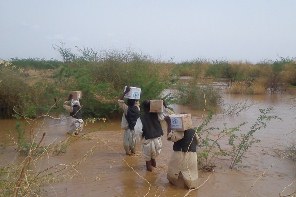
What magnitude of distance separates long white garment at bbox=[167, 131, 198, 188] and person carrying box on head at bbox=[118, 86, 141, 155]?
1990mm

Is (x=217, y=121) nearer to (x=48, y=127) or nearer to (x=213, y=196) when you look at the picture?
(x=48, y=127)

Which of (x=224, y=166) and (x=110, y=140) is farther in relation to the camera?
(x=110, y=140)

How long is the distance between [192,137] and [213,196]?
96 cm

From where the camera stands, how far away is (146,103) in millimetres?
7508

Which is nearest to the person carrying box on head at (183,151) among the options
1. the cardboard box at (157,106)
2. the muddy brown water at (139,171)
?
the muddy brown water at (139,171)

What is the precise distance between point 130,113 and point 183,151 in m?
2.11

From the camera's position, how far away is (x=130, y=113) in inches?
330

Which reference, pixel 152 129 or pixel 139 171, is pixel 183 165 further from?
pixel 139 171

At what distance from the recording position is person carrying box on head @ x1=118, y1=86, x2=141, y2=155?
8.33 metres

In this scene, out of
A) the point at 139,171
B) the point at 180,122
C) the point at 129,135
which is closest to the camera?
the point at 180,122

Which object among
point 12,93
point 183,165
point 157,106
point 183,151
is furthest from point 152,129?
point 12,93

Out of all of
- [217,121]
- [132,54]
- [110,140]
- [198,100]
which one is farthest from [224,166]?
[198,100]

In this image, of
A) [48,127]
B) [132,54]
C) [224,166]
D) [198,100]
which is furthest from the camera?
[198,100]

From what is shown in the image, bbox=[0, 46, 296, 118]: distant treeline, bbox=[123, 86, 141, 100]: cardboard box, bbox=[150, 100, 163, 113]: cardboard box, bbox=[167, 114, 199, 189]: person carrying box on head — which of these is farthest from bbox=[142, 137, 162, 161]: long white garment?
bbox=[0, 46, 296, 118]: distant treeline
